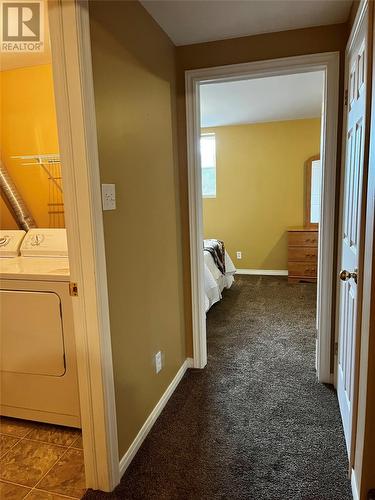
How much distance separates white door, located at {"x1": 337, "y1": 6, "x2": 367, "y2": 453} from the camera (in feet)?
5.22

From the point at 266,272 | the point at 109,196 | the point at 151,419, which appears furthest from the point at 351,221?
the point at 266,272

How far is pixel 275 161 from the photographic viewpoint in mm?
5383

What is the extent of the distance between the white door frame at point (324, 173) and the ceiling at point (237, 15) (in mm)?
188

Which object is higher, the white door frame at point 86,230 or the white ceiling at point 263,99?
the white ceiling at point 263,99

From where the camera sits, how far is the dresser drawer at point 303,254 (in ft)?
16.5

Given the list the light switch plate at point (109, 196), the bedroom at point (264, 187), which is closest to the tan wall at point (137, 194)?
the light switch plate at point (109, 196)

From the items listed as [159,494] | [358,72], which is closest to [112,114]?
[358,72]

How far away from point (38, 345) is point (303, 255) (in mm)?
4063

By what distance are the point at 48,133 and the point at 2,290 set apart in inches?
56.4

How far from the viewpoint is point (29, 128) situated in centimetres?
283

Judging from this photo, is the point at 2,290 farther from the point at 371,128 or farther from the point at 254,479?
the point at 371,128

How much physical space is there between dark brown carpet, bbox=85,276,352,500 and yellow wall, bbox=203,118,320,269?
2605 millimetres

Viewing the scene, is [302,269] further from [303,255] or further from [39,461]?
[39,461]

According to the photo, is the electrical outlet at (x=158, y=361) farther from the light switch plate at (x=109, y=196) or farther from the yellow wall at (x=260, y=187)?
the yellow wall at (x=260, y=187)
